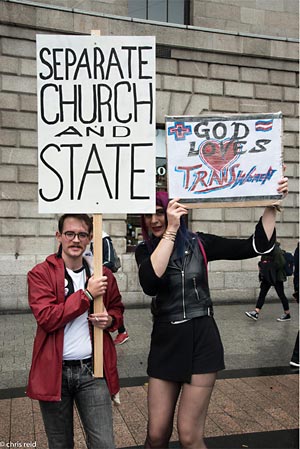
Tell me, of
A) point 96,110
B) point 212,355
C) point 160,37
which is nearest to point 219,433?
point 212,355

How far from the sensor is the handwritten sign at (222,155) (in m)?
2.78

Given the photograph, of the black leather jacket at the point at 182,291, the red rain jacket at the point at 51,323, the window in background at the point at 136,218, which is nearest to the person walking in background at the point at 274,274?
the window in background at the point at 136,218

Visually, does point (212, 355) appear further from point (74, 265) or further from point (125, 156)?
point (125, 156)

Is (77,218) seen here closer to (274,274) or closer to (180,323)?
(180,323)

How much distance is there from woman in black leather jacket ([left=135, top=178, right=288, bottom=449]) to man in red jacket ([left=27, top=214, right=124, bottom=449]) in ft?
0.88

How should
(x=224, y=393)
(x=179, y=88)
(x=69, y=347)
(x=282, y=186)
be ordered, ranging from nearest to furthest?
(x=69, y=347)
(x=282, y=186)
(x=224, y=393)
(x=179, y=88)

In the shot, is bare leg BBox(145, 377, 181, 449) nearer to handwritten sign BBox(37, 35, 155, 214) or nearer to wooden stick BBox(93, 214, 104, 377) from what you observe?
wooden stick BBox(93, 214, 104, 377)

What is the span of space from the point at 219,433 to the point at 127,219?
7157mm

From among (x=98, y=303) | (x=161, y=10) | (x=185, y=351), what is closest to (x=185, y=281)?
(x=185, y=351)

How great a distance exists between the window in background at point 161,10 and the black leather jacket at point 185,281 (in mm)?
9106

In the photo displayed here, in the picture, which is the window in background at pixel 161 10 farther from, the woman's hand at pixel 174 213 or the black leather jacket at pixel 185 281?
the black leather jacket at pixel 185 281

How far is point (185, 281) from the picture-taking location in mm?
2643

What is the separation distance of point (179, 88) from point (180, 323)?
860 centimetres

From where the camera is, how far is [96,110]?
2.65m
